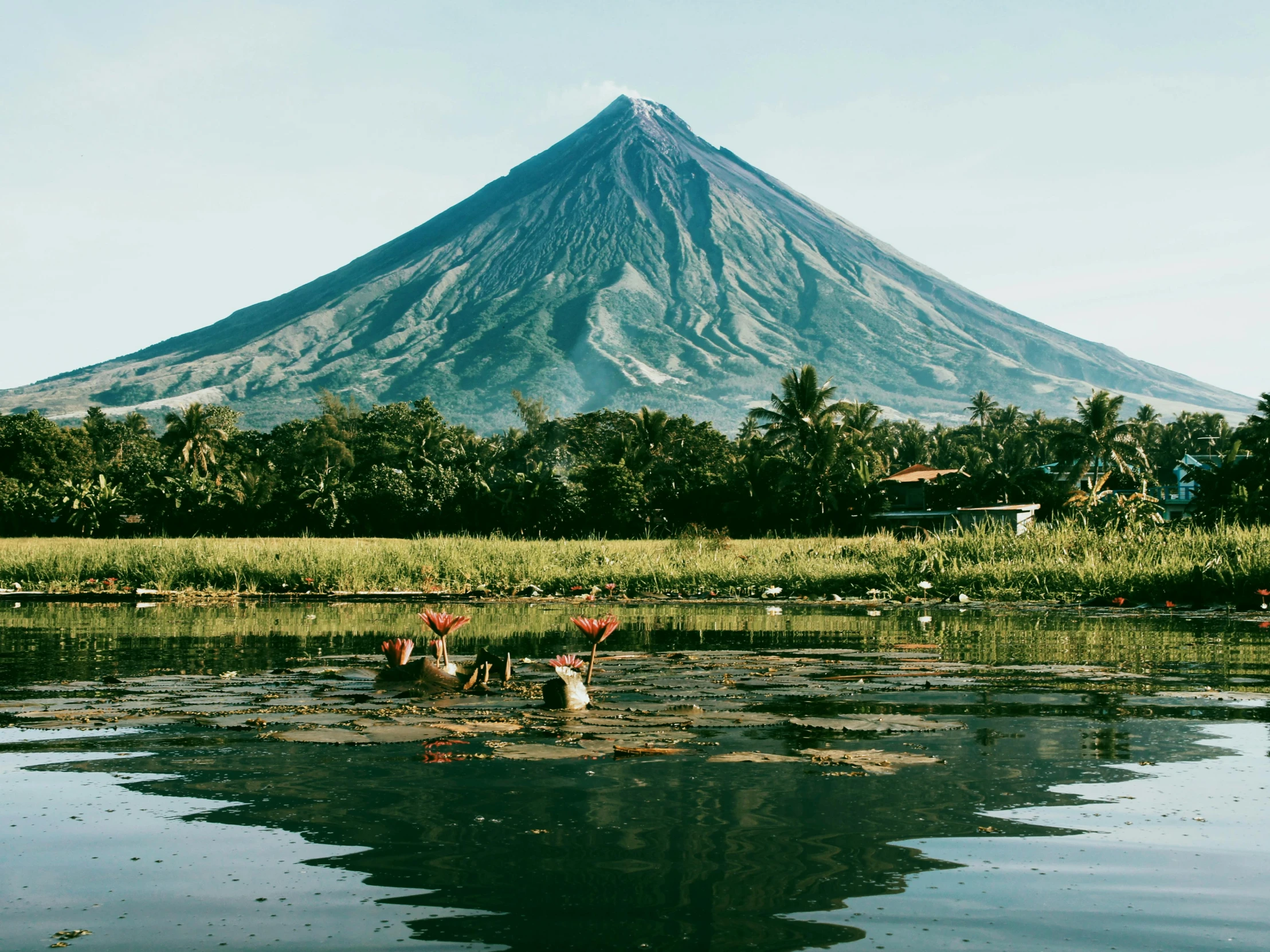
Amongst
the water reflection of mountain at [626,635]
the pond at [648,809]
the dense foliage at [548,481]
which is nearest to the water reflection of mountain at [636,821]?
the pond at [648,809]

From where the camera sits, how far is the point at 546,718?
28.8 feet

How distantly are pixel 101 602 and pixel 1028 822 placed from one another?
82.2ft

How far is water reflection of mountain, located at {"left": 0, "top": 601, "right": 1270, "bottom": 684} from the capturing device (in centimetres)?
1298

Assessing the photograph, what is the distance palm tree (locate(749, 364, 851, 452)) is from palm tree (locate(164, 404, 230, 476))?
38.5 m

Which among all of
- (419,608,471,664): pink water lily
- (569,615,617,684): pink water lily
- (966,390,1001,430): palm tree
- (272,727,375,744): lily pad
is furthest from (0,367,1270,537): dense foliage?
Result: (966,390,1001,430): palm tree

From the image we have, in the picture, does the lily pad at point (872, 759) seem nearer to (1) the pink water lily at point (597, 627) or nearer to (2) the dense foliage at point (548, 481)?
(1) the pink water lily at point (597, 627)

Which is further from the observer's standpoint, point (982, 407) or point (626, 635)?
point (982, 407)

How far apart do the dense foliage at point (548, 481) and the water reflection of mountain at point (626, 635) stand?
24715 millimetres

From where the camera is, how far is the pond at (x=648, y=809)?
446cm

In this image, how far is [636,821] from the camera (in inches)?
230

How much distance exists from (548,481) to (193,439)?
32.0 m

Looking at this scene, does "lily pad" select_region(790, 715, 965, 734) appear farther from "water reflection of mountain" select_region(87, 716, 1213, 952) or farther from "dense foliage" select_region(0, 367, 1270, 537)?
"dense foliage" select_region(0, 367, 1270, 537)

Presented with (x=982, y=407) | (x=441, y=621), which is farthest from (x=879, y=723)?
(x=982, y=407)

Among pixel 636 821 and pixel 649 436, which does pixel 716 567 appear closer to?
pixel 636 821
